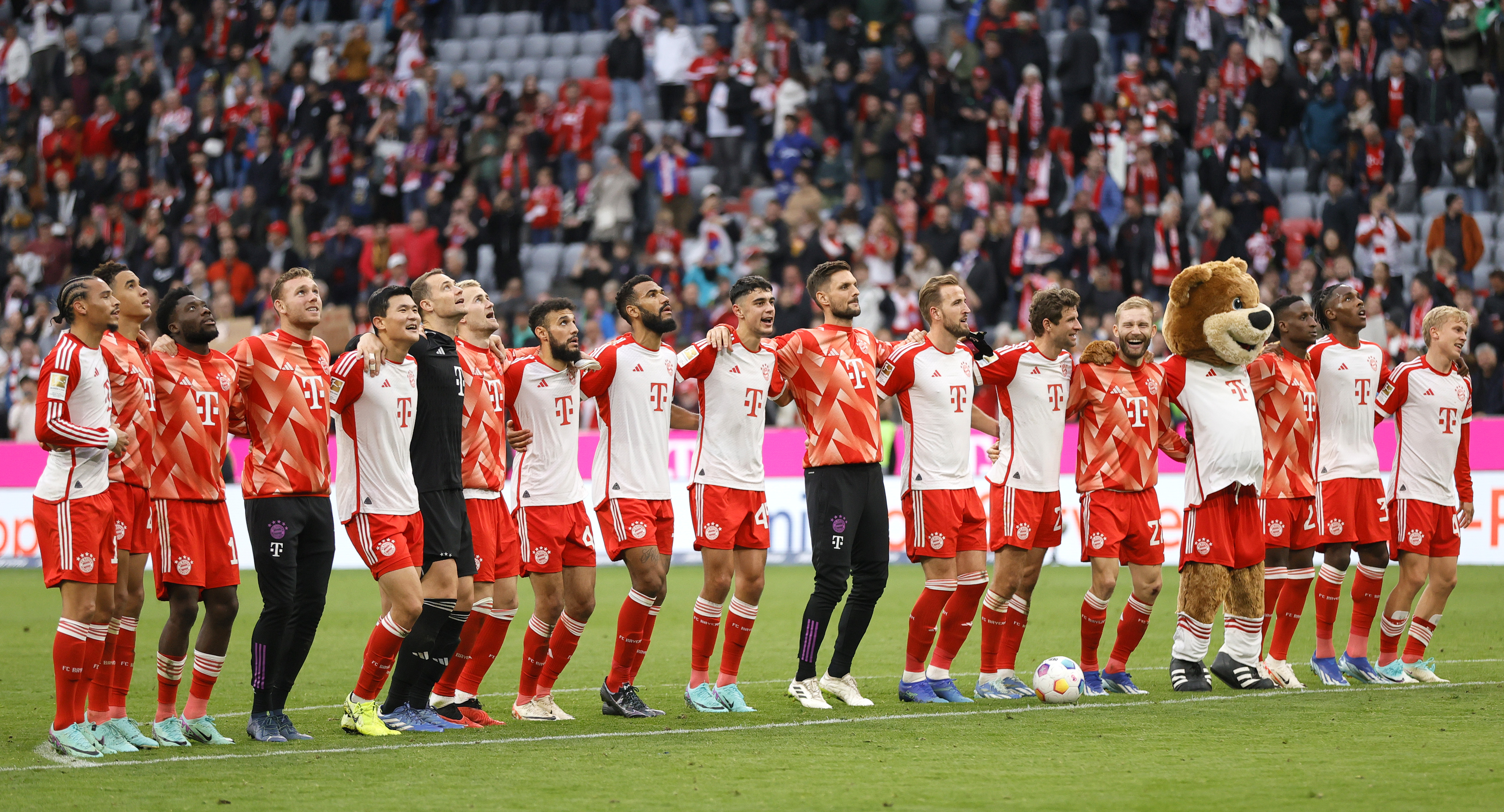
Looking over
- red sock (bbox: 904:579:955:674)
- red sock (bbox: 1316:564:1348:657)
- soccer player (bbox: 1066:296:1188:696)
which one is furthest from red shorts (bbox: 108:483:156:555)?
red sock (bbox: 1316:564:1348:657)

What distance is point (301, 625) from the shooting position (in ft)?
29.1

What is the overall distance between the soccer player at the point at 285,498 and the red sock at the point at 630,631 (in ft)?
5.93

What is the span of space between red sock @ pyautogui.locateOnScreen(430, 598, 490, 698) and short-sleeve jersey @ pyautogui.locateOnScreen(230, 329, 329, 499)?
52.3 inches

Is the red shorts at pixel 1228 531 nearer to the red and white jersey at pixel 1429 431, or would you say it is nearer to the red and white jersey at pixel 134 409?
the red and white jersey at pixel 1429 431

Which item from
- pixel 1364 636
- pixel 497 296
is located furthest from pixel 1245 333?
pixel 497 296

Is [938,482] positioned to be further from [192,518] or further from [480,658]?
[192,518]

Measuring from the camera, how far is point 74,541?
8.49 meters

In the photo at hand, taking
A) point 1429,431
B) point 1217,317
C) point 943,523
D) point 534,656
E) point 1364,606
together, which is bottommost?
point 534,656

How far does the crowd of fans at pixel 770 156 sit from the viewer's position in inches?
846

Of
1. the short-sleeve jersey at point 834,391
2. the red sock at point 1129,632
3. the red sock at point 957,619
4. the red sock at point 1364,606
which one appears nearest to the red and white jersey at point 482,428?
the short-sleeve jersey at point 834,391

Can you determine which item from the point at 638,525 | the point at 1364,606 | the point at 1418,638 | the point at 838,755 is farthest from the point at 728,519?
the point at 1418,638

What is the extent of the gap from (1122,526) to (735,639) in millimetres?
2558

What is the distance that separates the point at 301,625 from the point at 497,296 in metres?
15.8

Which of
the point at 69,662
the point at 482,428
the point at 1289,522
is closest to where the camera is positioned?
the point at 69,662
